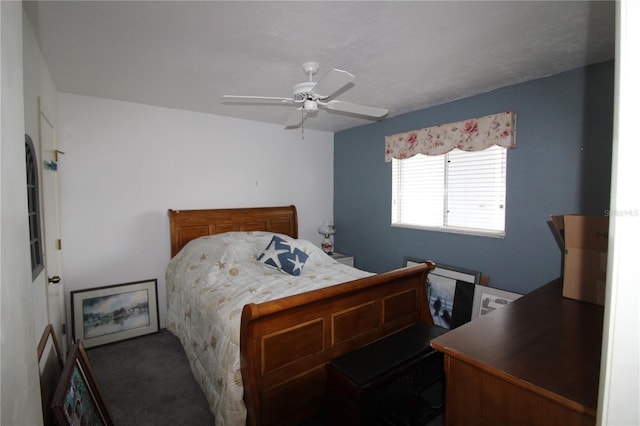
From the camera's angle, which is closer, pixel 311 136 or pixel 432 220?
pixel 432 220

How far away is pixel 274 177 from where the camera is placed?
4.17 meters

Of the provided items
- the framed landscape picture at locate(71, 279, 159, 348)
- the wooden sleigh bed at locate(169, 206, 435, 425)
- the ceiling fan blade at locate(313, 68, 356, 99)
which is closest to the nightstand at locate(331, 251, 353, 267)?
the wooden sleigh bed at locate(169, 206, 435, 425)

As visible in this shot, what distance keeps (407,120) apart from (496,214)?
58.9 inches

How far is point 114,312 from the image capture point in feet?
10.1

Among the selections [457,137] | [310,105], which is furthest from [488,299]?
[310,105]

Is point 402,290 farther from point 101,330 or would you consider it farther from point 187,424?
point 101,330

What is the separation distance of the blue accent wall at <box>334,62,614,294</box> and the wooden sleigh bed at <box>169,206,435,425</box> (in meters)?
0.84

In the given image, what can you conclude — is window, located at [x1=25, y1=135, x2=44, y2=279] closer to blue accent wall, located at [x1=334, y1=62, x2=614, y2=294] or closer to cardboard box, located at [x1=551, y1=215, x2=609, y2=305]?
cardboard box, located at [x1=551, y1=215, x2=609, y2=305]

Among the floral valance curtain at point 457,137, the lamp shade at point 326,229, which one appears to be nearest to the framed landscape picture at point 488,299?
the floral valance curtain at point 457,137

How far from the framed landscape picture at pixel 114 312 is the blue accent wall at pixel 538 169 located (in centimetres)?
298

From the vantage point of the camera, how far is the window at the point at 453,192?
116 inches

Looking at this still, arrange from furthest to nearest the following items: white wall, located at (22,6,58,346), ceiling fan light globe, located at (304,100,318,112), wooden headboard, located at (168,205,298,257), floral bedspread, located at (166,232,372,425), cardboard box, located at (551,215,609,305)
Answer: wooden headboard, located at (168,205,298,257)
ceiling fan light globe, located at (304,100,318,112)
floral bedspread, located at (166,232,372,425)
white wall, located at (22,6,58,346)
cardboard box, located at (551,215,609,305)

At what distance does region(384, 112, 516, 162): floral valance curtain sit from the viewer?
2.75 meters

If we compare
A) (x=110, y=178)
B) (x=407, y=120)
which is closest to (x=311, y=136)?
(x=407, y=120)
